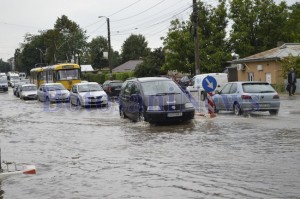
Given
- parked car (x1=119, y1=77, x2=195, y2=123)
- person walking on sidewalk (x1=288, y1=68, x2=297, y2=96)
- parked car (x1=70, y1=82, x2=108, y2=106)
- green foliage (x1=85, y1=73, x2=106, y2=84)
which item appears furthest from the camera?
green foliage (x1=85, y1=73, x2=106, y2=84)

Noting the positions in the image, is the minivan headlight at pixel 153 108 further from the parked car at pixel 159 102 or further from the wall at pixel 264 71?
the wall at pixel 264 71

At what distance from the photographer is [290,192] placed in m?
6.84

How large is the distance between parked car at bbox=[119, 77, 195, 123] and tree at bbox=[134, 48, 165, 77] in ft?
158

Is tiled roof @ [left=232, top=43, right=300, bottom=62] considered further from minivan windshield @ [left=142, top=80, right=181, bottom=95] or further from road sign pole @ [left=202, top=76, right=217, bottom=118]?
minivan windshield @ [left=142, top=80, right=181, bottom=95]

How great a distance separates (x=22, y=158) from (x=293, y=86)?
24009 millimetres

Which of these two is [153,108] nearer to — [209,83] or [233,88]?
[209,83]

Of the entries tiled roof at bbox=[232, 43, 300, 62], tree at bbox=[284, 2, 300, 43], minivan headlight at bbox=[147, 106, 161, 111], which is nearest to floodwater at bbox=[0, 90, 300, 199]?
minivan headlight at bbox=[147, 106, 161, 111]

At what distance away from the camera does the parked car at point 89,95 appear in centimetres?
2708

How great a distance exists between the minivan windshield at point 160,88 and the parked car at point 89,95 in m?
10.5

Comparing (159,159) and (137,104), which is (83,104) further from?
(159,159)

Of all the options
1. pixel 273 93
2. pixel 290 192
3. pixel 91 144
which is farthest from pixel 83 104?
pixel 290 192

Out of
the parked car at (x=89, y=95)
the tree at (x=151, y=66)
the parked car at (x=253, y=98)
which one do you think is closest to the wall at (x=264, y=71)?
the parked car at (x=89, y=95)

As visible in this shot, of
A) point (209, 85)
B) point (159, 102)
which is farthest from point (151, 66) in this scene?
point (159, 102)

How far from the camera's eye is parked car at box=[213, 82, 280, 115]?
59.2 ft
